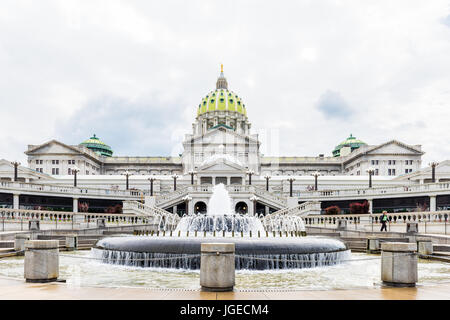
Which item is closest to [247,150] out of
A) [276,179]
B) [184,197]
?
[276,179]

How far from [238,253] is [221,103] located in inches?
5440

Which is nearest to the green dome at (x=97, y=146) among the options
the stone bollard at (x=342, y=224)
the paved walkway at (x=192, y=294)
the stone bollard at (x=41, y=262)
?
the stone bollard at (x=342, y=224)

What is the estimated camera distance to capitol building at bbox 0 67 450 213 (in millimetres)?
71681

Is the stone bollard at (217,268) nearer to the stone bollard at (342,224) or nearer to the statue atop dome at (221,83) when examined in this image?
the stone bollard at (342,224)

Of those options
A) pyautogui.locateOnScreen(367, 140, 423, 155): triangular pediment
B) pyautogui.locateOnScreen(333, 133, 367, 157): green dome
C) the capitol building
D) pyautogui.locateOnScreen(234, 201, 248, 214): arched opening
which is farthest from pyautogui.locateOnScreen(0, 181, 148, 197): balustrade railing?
pyautogui.locateOnScreen(333, 133, 367, 157): green dome

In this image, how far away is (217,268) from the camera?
9.98 metres

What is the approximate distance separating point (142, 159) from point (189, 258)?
117483mm

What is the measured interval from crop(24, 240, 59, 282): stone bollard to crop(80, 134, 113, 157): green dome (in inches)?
5655

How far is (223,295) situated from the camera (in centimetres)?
942

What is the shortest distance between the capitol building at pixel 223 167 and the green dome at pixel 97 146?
343 mm

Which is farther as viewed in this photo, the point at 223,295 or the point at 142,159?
the point at 142,159

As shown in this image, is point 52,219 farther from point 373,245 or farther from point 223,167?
point 223,167

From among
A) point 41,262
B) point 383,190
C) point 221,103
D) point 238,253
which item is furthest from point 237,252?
point 221,103
